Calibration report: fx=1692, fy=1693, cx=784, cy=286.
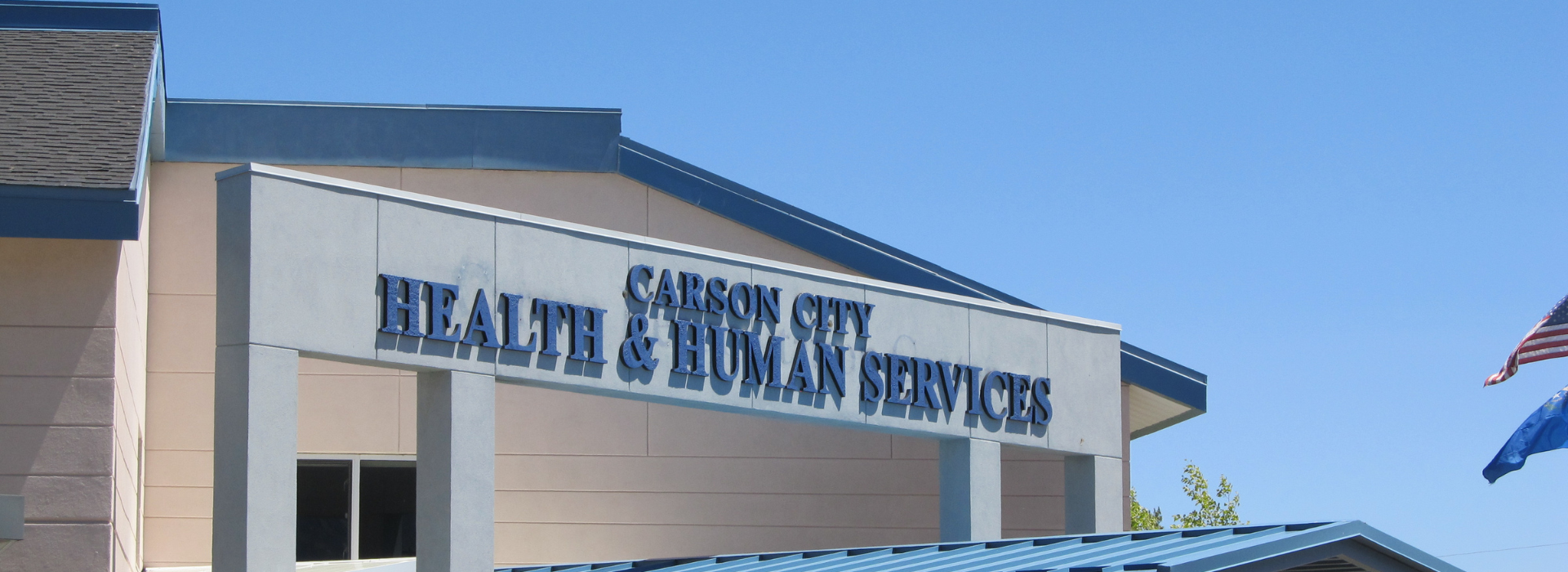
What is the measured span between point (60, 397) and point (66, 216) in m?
1.56

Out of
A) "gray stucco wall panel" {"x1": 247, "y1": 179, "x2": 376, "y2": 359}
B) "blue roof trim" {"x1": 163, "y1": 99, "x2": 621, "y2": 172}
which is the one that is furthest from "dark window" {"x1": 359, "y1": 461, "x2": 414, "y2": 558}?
"gray stucco wall panel" {"x1": 247, "y1": 179, "x2": 376, "y2": 359}

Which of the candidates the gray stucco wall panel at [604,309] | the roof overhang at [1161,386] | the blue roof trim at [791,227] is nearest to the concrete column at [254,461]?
the gray stucco wall panel at [604,309]

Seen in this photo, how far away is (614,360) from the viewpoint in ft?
49.0

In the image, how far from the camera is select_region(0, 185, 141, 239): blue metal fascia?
1324 cm

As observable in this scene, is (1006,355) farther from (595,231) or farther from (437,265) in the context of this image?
(437,265)

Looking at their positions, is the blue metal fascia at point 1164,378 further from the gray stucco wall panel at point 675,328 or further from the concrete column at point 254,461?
the concrete column at point 254,461

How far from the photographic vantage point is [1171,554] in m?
10.7

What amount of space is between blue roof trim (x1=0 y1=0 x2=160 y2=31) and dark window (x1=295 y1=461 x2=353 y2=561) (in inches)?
204

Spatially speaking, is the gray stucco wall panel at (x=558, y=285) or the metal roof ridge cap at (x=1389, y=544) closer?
the metal roof ridge cap at (x=1389, y=544)

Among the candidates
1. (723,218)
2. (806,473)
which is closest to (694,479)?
(806,473)

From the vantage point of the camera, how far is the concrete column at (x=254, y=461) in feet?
41.1

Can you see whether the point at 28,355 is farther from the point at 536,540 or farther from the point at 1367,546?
the point at 1367,546

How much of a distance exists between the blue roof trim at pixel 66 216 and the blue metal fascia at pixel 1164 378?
12127 mm

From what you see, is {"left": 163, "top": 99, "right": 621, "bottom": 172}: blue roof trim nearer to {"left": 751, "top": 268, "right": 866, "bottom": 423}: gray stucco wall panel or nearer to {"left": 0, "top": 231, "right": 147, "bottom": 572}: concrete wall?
{"left": 751, "top": 268, "right": 866, "bottom": 423}: gray stucco wall panel
